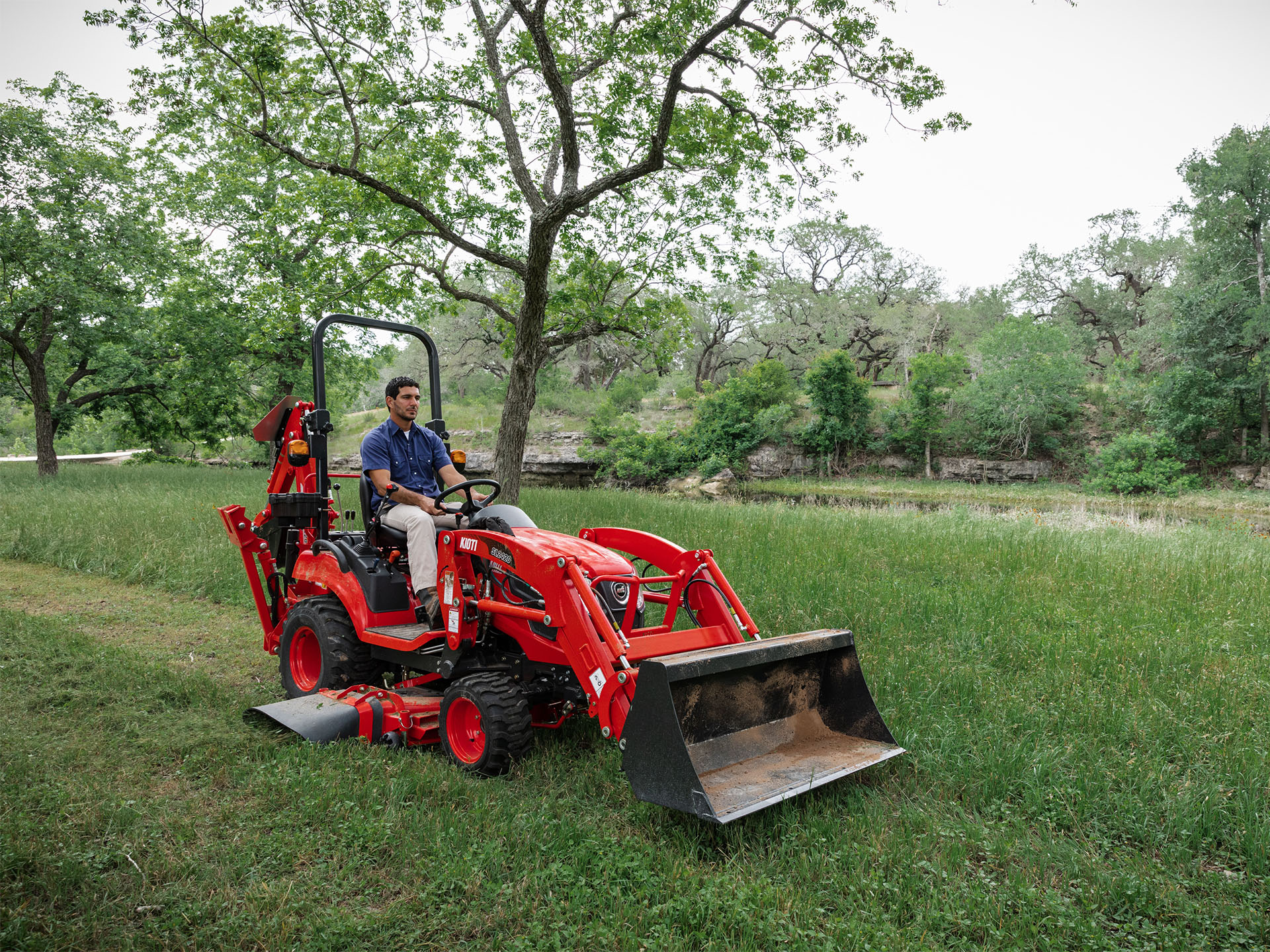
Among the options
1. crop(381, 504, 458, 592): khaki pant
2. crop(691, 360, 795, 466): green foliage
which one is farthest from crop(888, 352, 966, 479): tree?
crop(381, 504, 458, 592): khaki pant

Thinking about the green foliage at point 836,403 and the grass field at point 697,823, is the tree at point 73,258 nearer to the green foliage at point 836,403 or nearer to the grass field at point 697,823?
the grass field at point 697,823

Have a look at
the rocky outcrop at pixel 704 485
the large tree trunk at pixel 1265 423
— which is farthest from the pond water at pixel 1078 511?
the large tree trunk at pixel 1265 423

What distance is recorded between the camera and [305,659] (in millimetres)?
5195

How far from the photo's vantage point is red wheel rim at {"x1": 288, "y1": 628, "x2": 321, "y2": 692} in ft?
16.8

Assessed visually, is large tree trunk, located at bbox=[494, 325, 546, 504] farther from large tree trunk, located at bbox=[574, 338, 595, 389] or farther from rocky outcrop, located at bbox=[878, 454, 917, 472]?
large tree trunk, located at bbox=[574, 338, 595, 389]

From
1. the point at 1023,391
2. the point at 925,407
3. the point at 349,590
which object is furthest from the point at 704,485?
the point at 349,590

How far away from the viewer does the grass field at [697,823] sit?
8.70 ft

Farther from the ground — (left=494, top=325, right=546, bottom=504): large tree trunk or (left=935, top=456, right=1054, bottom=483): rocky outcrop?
(left=494, top=325, right=546, bottom=504): large tree trunk

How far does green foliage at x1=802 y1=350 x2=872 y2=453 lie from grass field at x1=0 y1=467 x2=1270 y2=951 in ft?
90.2

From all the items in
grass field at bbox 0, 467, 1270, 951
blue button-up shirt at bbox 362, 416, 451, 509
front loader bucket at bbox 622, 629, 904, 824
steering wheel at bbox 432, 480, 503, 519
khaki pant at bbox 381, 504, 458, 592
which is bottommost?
grass field at bbox 0, 467, 1270, 951

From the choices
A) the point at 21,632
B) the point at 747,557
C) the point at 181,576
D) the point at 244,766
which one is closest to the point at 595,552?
the point at 244,766

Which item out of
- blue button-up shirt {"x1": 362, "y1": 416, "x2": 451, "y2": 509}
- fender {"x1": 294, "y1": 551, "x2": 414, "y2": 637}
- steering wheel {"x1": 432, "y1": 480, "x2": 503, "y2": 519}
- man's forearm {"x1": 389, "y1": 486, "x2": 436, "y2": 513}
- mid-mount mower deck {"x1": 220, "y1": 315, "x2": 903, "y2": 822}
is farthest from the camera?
blue button-up shirt {"x1": 362, "y1": 416, "x2": 451, "y2": 509}

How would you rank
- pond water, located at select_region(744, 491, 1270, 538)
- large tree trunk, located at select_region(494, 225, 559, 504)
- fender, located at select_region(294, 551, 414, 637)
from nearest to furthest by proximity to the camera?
fender, located at select_region(294, 551, 414, 637), large tree trunk, located at select_region(494, 225, 559, 504), pond water, located at select_region(744, 491, 1270, 538)

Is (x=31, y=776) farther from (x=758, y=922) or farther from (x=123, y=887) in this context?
(x=758, y=922)
